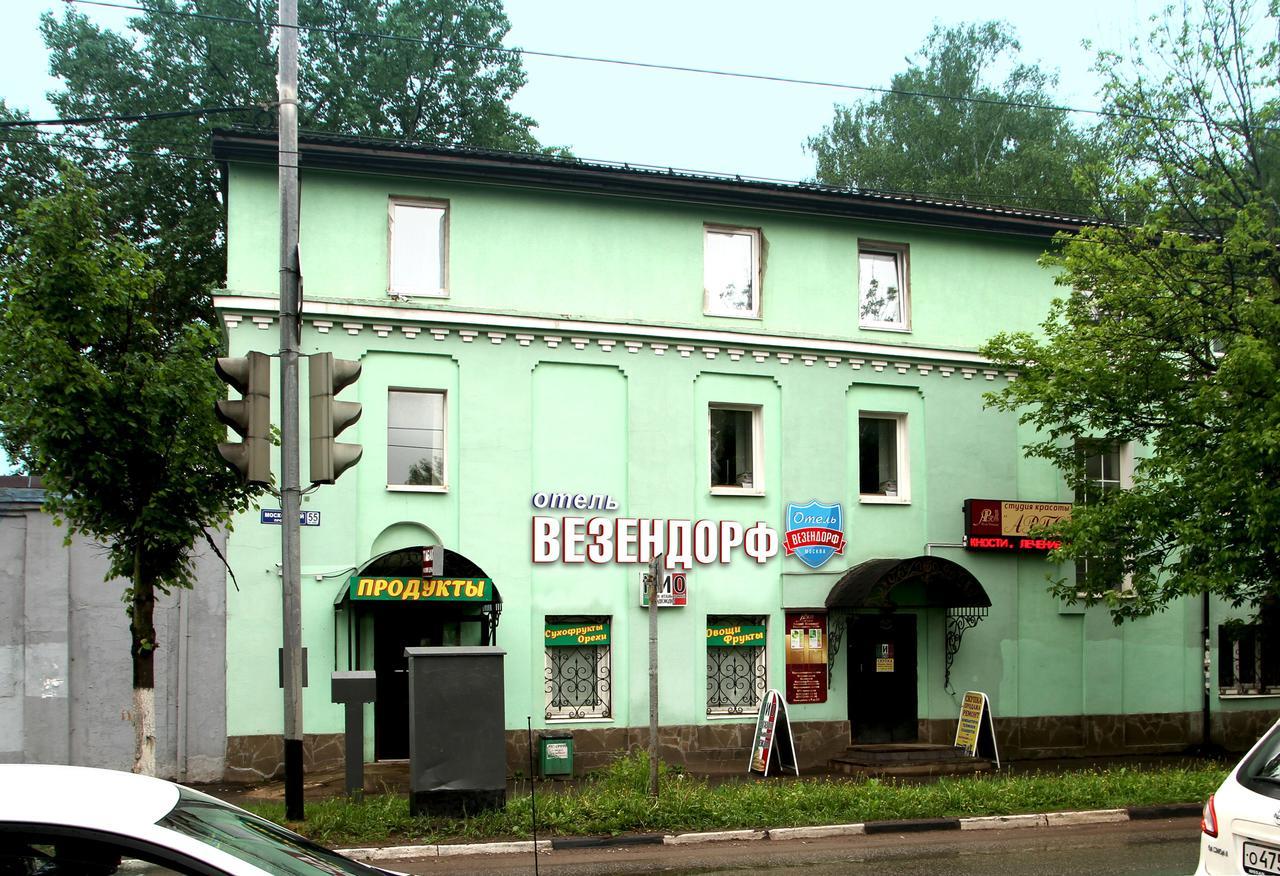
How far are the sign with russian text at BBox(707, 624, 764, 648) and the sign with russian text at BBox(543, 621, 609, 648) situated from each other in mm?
1776

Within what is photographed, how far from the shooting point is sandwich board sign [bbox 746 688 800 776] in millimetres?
18625

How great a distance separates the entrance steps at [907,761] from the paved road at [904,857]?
16.6 ft

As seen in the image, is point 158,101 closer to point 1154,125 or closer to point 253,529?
point 253,529

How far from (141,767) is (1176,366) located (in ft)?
45.8

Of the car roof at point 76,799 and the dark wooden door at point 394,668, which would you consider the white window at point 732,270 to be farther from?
the car roof at point 76,799

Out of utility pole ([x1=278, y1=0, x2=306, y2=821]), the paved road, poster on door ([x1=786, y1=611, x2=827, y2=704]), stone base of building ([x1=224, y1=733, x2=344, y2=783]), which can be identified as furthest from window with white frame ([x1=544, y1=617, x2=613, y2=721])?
utility pole ([x1=278, y1=0, x2=306, y2=821])

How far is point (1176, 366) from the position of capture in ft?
57.5

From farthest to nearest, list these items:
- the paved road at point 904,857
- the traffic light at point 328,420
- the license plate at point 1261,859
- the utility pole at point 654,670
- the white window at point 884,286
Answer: the white window at point 884,286, the utility pole at point 654,670, the traffic light at point 328,420, the paved road at point 904,857, the license plate at point 1261,859

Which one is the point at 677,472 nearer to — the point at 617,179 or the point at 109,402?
the point at 617,179

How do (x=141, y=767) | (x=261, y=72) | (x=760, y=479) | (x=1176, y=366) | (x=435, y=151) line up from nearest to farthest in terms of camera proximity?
(x=141, y=767) < (x=1176, y=366) < (x=435, y=151) < (x=760, y=479) < (x=261, y=72)

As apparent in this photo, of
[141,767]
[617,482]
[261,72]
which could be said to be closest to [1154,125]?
[617,482]

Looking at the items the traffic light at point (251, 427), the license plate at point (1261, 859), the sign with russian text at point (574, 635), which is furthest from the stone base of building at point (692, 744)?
the license plate at point (1261, 859)

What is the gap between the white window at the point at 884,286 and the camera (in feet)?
70.5

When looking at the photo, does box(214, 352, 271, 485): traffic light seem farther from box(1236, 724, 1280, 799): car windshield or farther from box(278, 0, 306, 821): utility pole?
box(1236, 724, 1280, 799): car windshield
